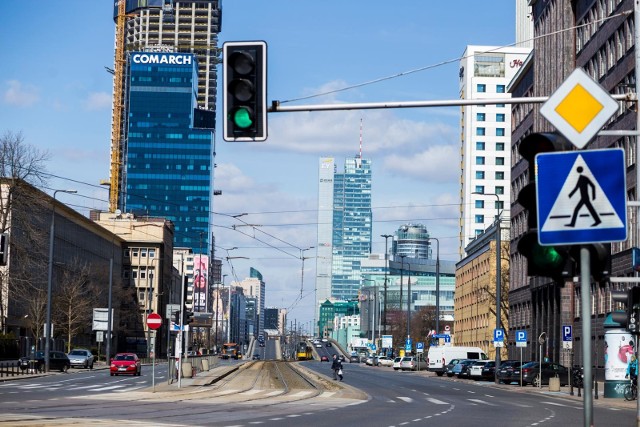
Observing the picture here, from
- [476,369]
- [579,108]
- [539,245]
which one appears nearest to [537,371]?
[476,369]

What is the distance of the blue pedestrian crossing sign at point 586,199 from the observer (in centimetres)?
835

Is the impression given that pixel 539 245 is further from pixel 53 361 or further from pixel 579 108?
pixel 53 361

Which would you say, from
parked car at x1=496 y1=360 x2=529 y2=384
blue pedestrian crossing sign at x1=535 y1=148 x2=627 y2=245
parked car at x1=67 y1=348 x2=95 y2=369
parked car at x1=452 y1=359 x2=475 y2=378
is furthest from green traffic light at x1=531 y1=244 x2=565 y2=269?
parked car at x1=67 y1=348 x2=95 y2=369

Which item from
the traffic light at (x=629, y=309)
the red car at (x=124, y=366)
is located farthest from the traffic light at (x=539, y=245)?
the red car at (x=124, y=366)

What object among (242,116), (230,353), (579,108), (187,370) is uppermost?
(242,116)

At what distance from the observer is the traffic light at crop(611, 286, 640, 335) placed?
18.3 meters

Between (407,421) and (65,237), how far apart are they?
342 feet

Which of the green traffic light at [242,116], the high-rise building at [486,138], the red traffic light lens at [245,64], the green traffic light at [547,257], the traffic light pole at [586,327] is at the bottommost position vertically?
the traffic light pole at [586,327]

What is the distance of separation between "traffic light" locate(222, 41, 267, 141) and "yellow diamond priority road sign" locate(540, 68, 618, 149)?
587 centimetres

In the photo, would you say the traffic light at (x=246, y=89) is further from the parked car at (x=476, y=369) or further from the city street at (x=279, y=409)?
the parked car at (x=476, y=369)

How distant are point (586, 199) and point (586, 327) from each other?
95 cm

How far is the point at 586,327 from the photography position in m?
8.08

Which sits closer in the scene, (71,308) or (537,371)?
(537,371)

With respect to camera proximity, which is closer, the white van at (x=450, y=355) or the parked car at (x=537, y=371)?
the parked car at (x=537, y=371)
